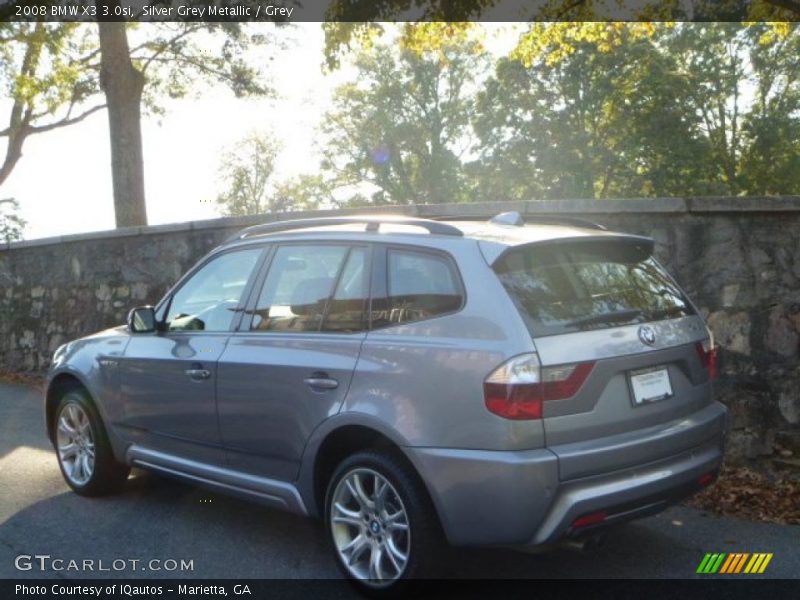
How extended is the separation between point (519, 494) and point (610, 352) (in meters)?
0.77

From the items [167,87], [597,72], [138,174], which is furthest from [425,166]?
[138,174]

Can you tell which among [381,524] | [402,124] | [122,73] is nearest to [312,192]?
[402,124]

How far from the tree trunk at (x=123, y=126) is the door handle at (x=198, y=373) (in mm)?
10208

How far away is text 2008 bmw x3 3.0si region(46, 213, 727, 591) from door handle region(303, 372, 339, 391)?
0.04 ft

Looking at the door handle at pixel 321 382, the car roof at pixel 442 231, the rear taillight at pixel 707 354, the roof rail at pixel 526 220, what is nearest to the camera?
the car roof at pixel 442 231

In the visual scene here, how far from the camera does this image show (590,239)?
456 cm

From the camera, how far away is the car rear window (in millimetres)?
4160

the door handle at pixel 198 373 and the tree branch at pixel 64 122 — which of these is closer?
the door handle at pixel 198 373

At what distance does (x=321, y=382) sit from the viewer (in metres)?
4.62

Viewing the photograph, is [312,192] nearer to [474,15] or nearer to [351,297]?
[474,15]

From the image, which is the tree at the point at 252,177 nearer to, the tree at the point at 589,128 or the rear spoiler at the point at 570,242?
the tree at the point at 589,128

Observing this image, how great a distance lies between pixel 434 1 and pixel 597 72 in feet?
94.6

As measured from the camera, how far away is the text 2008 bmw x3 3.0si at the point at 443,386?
3953mm

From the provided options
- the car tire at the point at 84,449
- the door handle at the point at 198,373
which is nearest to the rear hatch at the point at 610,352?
the door handle at the point at 198,373
